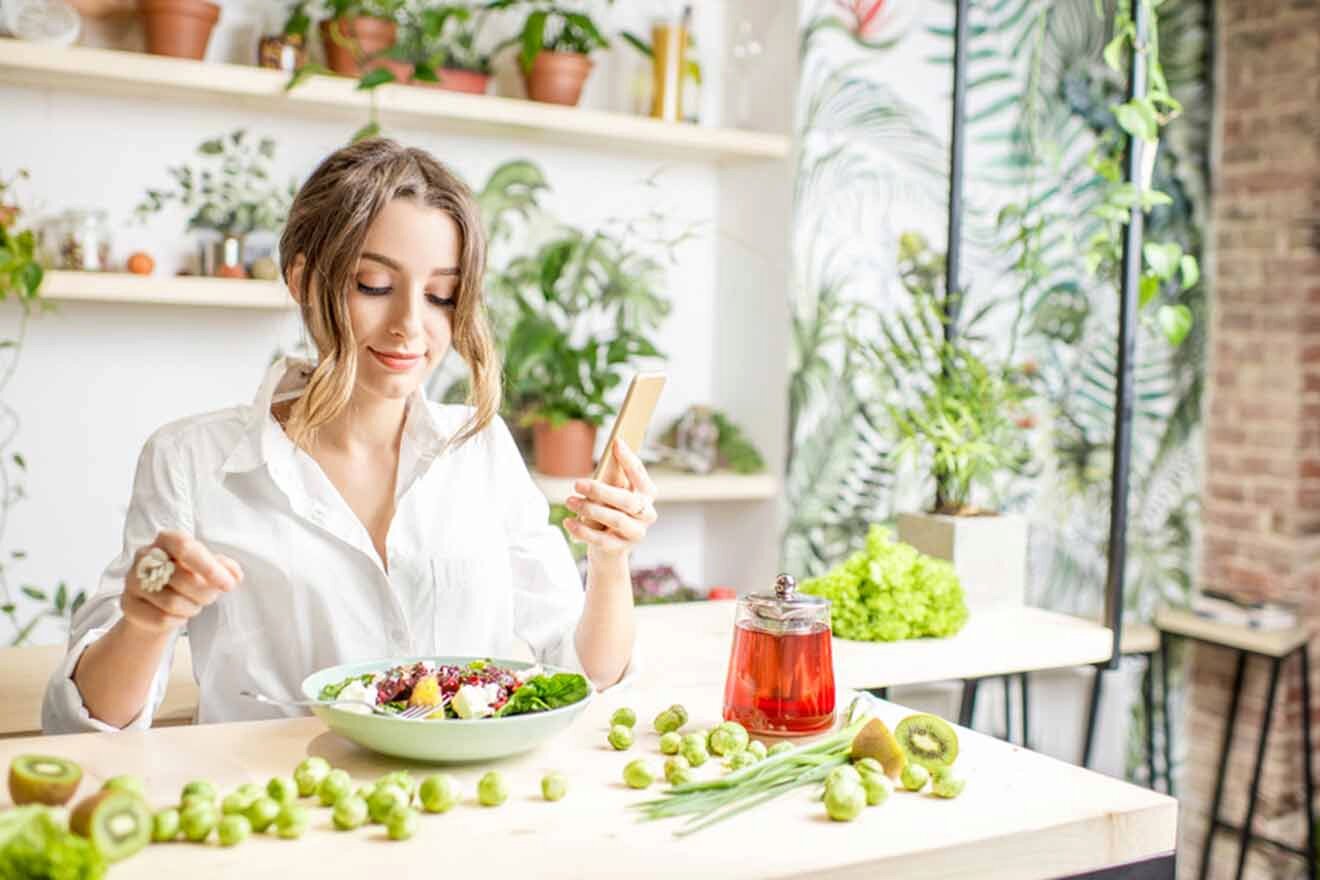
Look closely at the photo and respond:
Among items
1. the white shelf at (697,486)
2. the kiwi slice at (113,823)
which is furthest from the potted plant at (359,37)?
the kiwi slice at (113,823)

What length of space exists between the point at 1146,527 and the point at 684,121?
6.41ft

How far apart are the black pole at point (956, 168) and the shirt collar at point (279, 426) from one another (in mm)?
1143

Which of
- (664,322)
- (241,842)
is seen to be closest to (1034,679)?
(664,322)

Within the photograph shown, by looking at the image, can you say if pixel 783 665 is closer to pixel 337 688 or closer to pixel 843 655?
pixel 337 688


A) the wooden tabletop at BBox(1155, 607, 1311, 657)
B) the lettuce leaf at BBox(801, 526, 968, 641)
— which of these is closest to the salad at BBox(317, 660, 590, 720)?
the lettuce leaf at BBox(801, 526, 968, 641)

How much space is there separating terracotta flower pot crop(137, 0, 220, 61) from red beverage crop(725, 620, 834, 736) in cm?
231

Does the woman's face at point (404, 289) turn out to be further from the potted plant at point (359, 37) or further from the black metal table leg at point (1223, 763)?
the black metal table leg at point (1223, 763)

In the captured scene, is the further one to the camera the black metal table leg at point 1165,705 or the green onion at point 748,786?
the black metal table leg at point 1165,705

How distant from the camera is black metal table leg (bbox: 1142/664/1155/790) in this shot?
13.1 ft

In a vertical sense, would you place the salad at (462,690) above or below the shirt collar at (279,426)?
below

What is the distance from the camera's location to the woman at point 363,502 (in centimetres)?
160

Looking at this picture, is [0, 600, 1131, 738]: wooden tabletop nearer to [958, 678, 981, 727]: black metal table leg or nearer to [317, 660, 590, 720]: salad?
[958, 678, 981, 727]: black metal table leg

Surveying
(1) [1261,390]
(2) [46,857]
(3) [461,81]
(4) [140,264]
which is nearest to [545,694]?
(2) [46,857]

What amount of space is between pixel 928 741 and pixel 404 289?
79 cm
